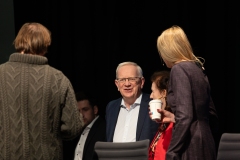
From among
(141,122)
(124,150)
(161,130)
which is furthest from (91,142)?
(161,130)

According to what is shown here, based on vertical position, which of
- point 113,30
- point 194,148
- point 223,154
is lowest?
point 223,154

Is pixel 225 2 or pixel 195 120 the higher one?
pixel 225 2

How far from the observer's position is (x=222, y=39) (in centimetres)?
688

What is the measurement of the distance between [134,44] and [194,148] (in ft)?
9.47

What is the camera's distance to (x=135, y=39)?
22.5 feet

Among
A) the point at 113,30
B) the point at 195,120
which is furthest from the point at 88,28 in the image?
the point at 195,120

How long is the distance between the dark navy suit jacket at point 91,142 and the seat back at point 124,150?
69 centimetres

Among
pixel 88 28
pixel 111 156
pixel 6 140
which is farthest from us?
pixel 88 28

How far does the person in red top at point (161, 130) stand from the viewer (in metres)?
4.55

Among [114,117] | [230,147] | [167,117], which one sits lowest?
[230,147]

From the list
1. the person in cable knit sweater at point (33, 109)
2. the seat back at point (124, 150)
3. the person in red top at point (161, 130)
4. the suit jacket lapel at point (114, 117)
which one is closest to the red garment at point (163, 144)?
the person in red top at point (161, 130)

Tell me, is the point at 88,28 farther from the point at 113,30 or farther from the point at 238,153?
the point at 238,153

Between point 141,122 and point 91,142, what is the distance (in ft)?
2.33

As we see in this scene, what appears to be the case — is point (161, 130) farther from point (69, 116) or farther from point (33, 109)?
point (33, 109)
